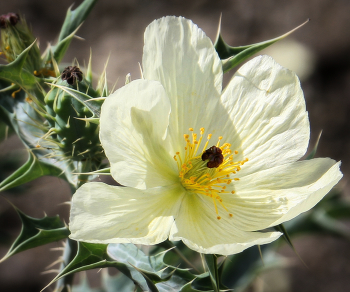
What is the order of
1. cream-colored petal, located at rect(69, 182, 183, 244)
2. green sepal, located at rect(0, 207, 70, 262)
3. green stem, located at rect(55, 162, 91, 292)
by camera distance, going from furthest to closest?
green stem, located at rect(55, 162, 91, 292), green sepal, located at rect(0, 207, 70, 262), cream-colored petal, located at rect(69, 182, 183, 244)

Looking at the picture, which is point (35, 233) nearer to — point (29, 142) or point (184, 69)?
point (29, 142)

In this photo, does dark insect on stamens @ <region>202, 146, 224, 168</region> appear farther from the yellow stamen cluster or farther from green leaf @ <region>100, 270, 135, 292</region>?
green leaf @ <region>100, 270, 135, 292</region>

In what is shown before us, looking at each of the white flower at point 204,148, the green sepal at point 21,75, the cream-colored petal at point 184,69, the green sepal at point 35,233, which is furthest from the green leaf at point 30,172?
the cream-colored petal at point 184,69

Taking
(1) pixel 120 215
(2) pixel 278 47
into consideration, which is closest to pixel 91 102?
(1) pixel 120 215

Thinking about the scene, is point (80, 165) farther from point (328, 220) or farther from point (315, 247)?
point (315, 247)

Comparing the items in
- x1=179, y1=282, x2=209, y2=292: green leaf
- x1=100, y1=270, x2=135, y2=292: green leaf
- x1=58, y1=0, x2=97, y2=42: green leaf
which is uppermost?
x1=58, y1=0, x2=97, y2=42: green leaf

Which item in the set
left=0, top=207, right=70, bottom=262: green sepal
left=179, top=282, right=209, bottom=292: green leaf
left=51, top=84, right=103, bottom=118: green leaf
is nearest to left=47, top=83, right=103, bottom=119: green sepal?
left=51, top=84, right=103, bottom=118: green leaf
